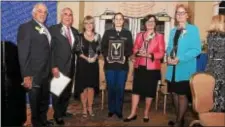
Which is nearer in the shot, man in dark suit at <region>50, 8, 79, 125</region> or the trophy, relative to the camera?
the trophy

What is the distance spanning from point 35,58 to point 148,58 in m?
1.42

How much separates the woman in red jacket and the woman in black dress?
1.77 ft

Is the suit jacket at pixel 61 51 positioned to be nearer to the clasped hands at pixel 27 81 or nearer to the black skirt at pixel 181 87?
the clasped hands at pixel 27 81

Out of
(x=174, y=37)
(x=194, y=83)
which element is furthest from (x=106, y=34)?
(x=194, y=83)

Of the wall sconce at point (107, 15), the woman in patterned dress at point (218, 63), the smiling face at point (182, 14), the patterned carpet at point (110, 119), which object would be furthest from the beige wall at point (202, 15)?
the woman in patterned dress at point (218, 63)

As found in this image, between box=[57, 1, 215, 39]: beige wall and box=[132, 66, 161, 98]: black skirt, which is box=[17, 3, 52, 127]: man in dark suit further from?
box=[57, 1, 215, 39]: beige wall

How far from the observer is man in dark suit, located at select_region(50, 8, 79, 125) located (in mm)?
4336

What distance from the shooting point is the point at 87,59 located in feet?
15.2

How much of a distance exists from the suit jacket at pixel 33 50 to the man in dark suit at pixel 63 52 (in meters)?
0.29

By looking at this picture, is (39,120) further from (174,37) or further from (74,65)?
(174,37)

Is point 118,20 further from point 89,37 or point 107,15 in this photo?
point 107,15

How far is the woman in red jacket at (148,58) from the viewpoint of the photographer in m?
4.47

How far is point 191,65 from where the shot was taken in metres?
4.18

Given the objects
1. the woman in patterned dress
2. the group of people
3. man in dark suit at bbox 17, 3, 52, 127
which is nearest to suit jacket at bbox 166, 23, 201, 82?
the group of people
